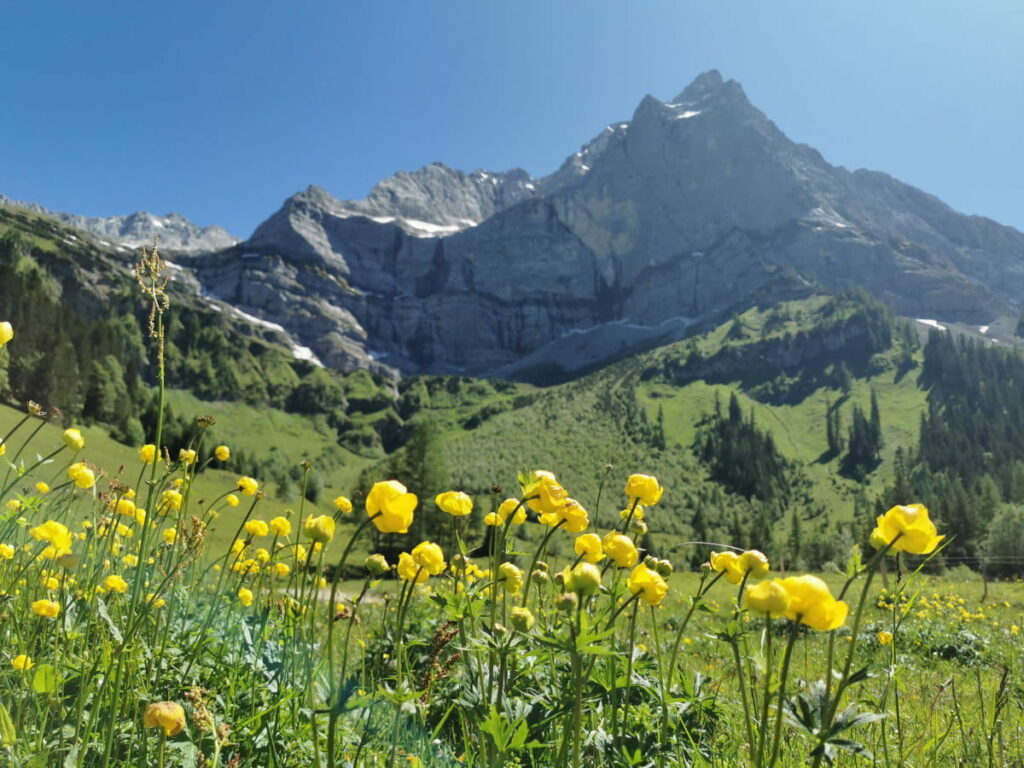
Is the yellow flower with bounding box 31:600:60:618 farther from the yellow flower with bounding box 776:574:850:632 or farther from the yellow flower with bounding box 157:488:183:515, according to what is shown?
the yellow flower with bounding box 776:574:850:632

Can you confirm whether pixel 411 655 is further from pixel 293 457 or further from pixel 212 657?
pixel 293 457

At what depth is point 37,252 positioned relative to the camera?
155 metres

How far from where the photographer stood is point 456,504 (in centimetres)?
284

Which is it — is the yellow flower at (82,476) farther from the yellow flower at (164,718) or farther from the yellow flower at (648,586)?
the yellow flower at (648,586)

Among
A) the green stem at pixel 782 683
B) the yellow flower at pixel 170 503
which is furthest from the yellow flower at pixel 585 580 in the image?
the yellow flower at pixel 170 503

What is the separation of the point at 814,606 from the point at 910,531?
512mm

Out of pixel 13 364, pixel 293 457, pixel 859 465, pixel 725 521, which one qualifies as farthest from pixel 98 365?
pixel 859 465

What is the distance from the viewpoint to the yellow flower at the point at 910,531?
5.85ft

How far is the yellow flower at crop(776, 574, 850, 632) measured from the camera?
5.16 ft

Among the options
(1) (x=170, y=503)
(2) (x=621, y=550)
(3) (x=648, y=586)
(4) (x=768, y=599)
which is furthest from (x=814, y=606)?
(1) (x=170, y=503)

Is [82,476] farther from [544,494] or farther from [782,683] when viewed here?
[782,683]

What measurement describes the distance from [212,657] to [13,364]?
247ft

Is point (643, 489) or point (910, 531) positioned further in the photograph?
point (643, 489)

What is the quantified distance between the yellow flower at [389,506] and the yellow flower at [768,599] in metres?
1.11
